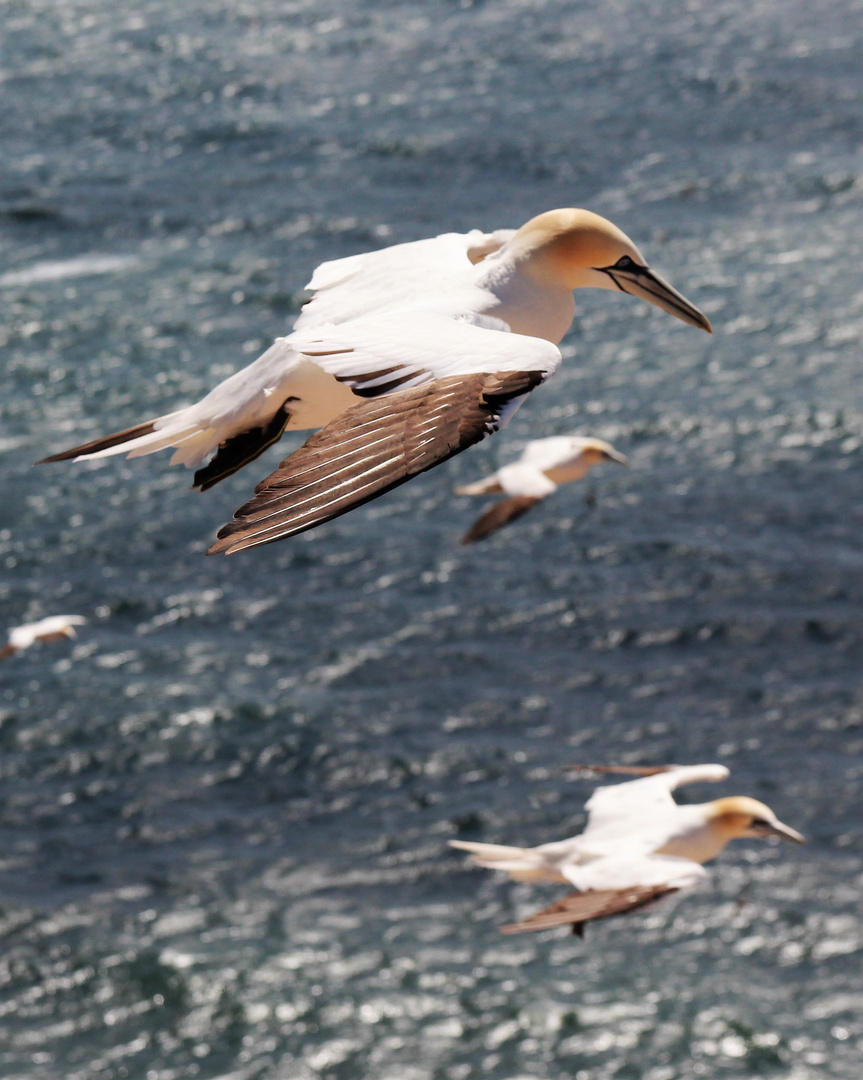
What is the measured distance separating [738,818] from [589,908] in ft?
25.2

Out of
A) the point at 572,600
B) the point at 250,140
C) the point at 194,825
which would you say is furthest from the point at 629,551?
the point at 250,140

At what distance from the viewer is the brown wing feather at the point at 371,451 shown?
7105mm

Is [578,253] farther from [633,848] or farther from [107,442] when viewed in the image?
[633,848]

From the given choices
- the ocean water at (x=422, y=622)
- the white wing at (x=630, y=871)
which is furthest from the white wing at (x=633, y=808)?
the ocean water at (x=422, y=622)

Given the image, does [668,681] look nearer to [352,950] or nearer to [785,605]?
[785,605]

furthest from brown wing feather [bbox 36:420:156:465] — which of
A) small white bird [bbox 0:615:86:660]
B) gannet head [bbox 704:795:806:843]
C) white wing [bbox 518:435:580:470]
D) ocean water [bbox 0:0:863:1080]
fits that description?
small white bird [bbox 0:615:86:660]

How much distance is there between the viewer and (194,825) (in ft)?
143

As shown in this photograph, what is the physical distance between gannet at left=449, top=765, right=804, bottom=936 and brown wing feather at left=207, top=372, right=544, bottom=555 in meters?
11.0

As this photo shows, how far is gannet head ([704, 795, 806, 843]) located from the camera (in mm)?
26031

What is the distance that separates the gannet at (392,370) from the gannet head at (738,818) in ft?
51.9

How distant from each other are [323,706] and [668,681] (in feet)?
33.1

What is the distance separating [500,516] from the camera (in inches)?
1411

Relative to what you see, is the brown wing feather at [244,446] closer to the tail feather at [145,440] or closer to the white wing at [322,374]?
the white wing at [322,374]

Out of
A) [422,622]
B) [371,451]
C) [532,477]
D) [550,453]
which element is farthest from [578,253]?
[422,622]
